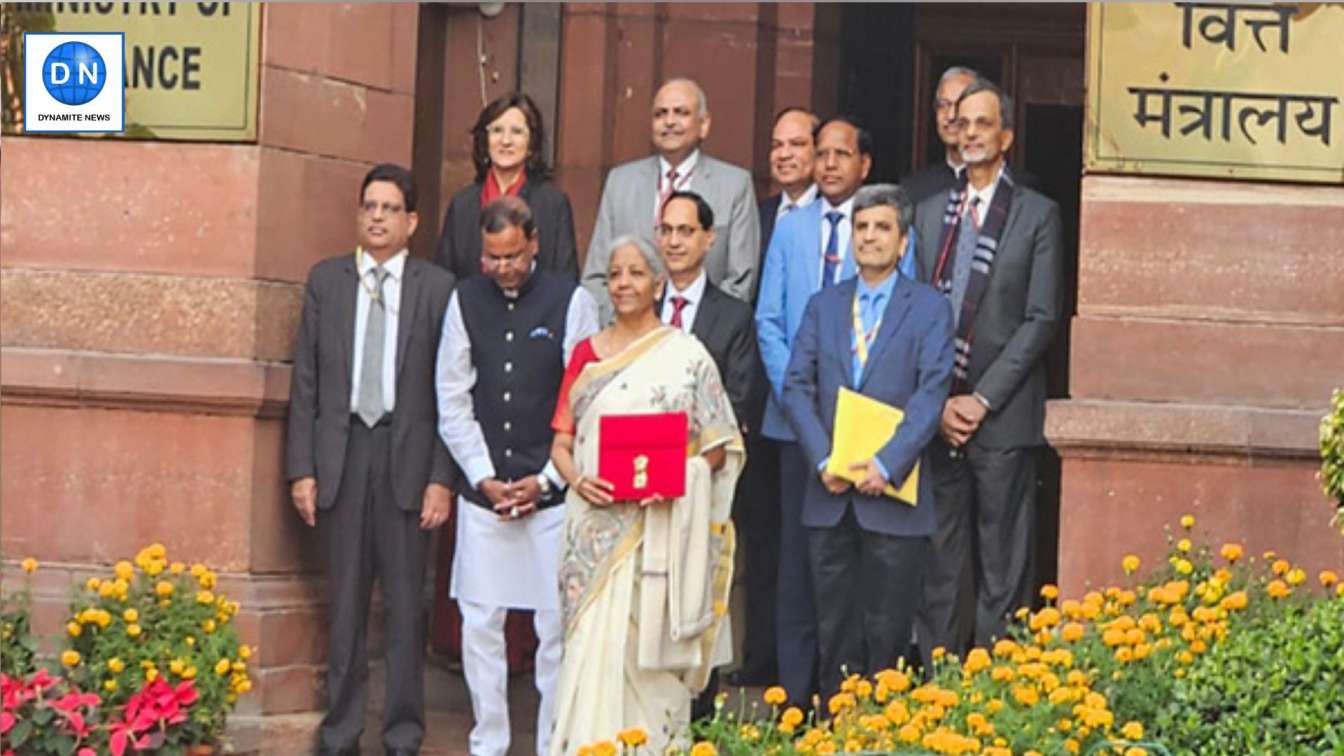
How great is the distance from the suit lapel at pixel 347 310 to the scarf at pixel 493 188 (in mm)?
670

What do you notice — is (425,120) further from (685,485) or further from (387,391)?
(685,485)

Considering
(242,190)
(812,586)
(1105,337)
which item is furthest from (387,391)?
(1105,337)

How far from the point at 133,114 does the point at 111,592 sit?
2.05m

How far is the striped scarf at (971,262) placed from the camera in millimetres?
12648

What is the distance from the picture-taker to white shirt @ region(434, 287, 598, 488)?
12.7 meters

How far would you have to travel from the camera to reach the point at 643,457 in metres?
12.0

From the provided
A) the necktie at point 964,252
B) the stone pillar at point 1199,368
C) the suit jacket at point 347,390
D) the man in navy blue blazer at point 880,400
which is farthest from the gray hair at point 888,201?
the suit jacket at point 347,390

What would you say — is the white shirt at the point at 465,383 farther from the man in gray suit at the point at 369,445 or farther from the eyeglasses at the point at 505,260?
the eyeglasses at the point at 505,260

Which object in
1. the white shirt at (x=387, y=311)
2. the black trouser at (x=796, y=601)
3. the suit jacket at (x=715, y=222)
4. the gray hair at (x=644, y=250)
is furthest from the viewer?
the suit jacket at (x=715, y=222)

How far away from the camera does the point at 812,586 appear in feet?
41.8

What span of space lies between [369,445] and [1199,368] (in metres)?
3.20

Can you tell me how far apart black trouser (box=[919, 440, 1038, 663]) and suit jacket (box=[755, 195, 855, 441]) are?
716mm

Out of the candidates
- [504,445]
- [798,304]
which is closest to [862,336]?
[798,304]

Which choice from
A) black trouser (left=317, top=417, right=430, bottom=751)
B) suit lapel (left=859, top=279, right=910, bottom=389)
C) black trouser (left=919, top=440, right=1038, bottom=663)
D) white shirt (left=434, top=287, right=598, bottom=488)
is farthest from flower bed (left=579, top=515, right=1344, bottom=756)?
black trouser (left=317, top=417, right=430, bottom=751)
